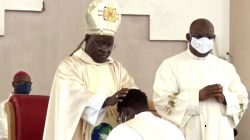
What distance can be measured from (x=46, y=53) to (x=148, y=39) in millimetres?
1127

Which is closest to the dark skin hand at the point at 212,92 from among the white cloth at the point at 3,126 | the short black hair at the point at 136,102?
the short black hair at the point at 136,102

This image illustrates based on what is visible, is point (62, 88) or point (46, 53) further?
point (46, 53)

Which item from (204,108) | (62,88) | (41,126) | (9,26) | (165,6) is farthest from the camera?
(165,6)

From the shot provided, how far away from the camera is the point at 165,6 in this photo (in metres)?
6.95

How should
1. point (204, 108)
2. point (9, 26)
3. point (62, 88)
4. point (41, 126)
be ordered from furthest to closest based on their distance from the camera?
point (9, 26), point (41, 126), point (204, 108), point (62, 88)

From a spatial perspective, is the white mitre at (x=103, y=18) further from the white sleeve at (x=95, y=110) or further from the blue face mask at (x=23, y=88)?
the blue face mask at (x=23, y=88)

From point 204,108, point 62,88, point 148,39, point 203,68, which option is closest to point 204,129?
point 204,108

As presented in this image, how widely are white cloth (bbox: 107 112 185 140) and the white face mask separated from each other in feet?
4.91

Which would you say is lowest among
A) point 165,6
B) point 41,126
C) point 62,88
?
point 41,126

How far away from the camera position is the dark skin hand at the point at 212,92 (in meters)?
4.59

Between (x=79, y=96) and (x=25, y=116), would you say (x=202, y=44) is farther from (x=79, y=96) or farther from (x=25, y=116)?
(x=25, y=116)

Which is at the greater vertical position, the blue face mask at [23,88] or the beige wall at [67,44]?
the beige wall at [67,44]

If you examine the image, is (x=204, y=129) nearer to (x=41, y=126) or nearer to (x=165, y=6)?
(x=41, y=126)

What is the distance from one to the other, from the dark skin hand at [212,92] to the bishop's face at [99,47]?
77cm
